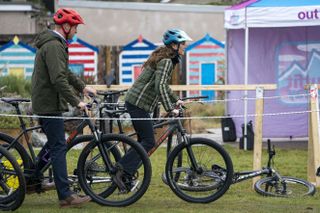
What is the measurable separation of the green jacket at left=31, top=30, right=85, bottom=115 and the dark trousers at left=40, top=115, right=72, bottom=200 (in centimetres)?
12

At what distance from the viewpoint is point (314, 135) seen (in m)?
9.23

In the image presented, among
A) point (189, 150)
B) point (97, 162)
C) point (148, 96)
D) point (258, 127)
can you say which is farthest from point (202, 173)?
point (258, 127)

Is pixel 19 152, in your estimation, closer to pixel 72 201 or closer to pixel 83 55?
pixel 72 201

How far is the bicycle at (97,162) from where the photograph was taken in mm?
7782

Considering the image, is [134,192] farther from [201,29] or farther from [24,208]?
[201,29]

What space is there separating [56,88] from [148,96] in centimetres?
113

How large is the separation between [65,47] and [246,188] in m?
3.10

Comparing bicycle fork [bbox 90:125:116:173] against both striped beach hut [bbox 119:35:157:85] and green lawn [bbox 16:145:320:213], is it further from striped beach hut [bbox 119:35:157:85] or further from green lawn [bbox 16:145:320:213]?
striped beach hut [bbox 119:35:157:85]

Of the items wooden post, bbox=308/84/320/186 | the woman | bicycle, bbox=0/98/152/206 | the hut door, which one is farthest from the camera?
the hut door

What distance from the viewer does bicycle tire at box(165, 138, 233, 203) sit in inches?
317

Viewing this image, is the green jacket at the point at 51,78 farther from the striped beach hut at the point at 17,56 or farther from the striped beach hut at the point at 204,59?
the striped beach hut at the point at 204,59

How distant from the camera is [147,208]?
7.80 m

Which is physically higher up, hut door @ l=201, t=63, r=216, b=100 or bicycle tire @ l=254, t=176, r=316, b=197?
hut door @ l=201, t=63, r=216, b=100

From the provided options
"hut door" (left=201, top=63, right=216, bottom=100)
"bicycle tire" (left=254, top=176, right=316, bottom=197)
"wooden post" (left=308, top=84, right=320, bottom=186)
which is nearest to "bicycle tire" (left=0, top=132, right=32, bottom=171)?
"bicycle tire" (left=254, top=176, right=316, bottom=197)
